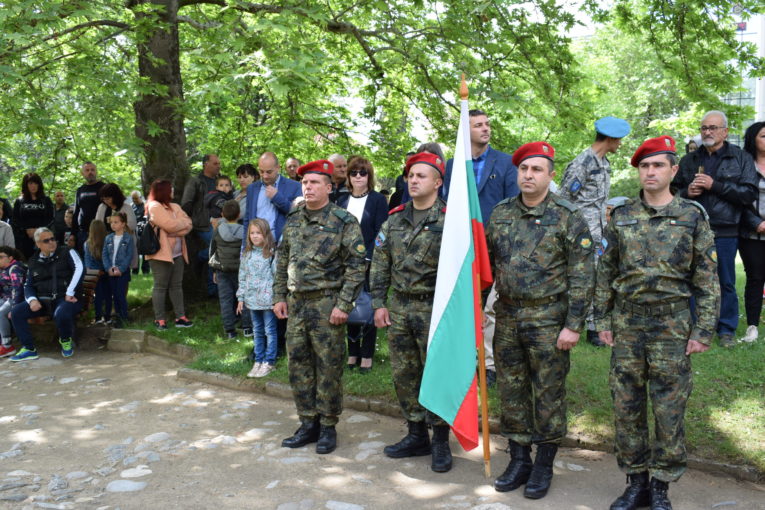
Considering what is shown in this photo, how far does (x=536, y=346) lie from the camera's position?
4262 mm

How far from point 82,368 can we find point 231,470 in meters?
4.22

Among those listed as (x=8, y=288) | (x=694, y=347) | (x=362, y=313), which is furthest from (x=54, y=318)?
(x=694, y=347)

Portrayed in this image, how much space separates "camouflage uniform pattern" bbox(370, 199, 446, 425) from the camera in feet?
15.5

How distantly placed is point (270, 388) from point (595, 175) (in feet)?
12.4

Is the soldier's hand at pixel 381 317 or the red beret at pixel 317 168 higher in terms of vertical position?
the red beret at pixel 317 168

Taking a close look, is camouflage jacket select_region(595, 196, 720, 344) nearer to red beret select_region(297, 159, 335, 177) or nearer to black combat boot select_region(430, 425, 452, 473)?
black combat boot select_region(430, 425, 452, 473)

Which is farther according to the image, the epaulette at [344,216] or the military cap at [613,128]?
the military cap at [613,128]

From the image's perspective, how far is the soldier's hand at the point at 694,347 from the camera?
3.77 metres

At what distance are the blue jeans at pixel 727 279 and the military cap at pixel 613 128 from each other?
1.49 m

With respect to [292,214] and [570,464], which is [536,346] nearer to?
[570,464]

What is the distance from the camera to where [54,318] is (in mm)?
8883

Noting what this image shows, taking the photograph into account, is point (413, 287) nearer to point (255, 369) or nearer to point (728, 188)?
point (255, 369)

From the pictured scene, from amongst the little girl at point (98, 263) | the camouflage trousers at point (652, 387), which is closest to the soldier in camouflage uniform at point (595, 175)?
the camouflage trousers at point (652, 387)

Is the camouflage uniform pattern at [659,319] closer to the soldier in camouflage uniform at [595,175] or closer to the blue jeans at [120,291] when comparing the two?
the soldier in camouflage uniform at [595,175]
